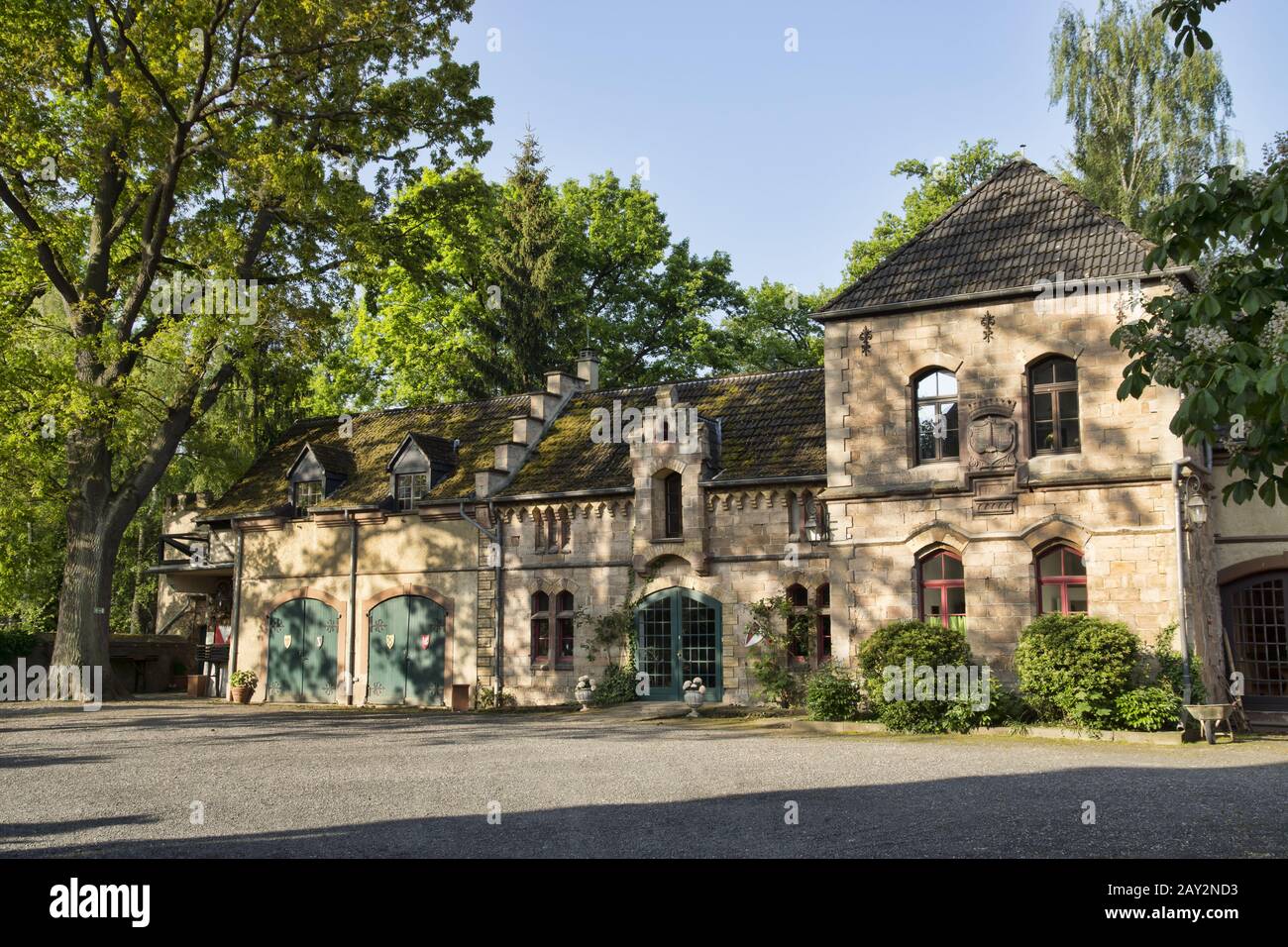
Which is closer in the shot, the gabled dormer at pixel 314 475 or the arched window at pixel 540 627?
the arched window at pixel 540 627

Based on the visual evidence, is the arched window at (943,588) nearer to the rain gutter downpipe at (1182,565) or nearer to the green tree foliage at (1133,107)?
the rain gutter downpipe at (1182,565)

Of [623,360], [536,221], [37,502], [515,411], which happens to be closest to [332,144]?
[515,411]

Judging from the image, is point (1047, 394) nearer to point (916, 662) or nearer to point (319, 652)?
point (916, 662)

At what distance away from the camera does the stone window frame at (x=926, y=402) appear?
2145 centimetres

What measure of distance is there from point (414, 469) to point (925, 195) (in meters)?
20.2

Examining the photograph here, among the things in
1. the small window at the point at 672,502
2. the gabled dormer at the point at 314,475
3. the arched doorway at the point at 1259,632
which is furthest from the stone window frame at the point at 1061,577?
the gabled dormer at the point at 314,475

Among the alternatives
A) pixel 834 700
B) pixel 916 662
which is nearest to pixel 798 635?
pixel 834 700

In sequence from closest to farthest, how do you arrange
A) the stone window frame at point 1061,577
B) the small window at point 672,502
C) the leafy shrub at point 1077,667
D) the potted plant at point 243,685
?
the leafy shrub at point 1077,667 < the stone window frame at point 1061,577 < the small window at point 672,502 < the potted plant at point 243,685

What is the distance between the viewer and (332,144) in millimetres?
28188

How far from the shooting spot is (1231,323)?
7.20 m
